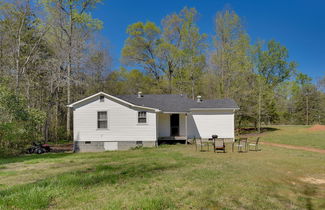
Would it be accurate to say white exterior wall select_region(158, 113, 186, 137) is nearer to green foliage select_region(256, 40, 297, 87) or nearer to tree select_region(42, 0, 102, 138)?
tree select_region(42, 0, 102, 138)

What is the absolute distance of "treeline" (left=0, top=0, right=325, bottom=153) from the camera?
14.8 metres

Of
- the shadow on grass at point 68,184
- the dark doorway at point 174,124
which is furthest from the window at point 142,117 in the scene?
the shadow on grass at point 68,184

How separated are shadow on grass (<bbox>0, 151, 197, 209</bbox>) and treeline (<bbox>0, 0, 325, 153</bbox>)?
27.8 feet

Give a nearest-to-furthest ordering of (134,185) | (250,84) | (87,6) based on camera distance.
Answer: (134,185), (87,6), (250,84)

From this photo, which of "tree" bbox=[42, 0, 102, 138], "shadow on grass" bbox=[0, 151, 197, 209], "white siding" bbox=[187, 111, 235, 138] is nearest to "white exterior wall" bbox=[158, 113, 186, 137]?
"white siding" bbox=[187, 111, 235, 138]

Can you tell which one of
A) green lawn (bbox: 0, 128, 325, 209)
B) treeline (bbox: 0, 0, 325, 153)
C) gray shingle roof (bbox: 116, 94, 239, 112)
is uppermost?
treeline (bbox: 0, 0, 325, 153)

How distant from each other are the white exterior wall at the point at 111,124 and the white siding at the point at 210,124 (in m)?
4.16

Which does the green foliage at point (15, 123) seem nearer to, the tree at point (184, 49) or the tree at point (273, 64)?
the tree at point (184, 49)

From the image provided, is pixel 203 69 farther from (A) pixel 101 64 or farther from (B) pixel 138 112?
(B) pixel 138 112

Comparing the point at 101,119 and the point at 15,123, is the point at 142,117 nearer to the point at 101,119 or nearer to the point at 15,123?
the point at 101,119

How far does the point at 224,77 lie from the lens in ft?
78.6

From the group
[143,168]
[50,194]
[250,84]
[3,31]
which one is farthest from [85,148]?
[250,84]

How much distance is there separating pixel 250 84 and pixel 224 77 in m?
4.61

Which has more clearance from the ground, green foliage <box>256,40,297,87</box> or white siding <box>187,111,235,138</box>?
green foliage <box>256,40,297,87</box>
